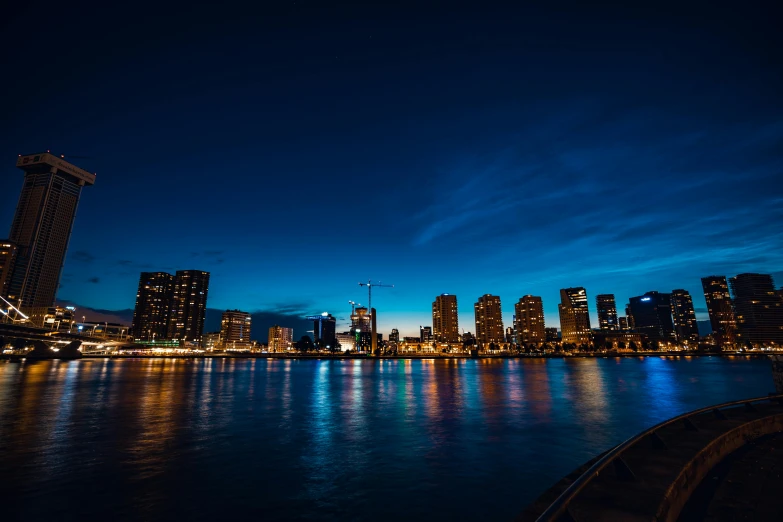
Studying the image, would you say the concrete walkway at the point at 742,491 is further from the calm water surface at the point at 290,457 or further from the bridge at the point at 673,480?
the calm water surface at the point at 290,457

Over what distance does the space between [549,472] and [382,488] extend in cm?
814

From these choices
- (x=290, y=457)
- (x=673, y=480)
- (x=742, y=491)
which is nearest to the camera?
(x=673, y=480)

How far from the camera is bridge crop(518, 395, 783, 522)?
8.16 meters

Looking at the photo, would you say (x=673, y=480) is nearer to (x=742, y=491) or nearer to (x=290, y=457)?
(x=742, y=491)

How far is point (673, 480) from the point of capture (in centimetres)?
964

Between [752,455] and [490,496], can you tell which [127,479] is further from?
[752,455]

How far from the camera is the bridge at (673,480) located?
8.16 meters

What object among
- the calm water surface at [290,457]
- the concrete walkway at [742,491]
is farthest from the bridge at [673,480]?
the calm water surface at [290,457]

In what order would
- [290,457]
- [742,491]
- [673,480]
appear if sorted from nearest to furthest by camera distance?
[673,480] → [742,491] → [290,457]

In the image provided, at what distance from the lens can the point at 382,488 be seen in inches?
617

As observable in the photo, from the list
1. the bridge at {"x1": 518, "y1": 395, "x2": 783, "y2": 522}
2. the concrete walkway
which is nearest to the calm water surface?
the bridge at {"x1": 518, "y1": 395, "x2": 783, "y2": 522}

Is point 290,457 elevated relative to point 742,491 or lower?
lower

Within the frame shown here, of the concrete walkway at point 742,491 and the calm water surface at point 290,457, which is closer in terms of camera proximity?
the concrete walkway at point 742,491

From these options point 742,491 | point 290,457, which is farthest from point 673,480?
point 290,457
